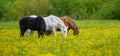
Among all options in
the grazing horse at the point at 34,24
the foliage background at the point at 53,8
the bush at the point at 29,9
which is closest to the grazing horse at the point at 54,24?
the grazing horse at the point at 34,24

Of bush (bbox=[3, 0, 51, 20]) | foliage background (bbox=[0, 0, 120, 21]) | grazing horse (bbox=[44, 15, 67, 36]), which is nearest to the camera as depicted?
grazing horse (bbox=[44, 15, 67, 36])

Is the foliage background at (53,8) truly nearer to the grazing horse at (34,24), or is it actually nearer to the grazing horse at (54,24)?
the grazing horse at (54,24)

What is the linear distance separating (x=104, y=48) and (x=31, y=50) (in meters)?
2.92

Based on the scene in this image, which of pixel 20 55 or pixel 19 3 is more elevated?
pixel 20 55

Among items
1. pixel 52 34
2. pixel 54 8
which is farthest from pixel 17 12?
pixel 52 34

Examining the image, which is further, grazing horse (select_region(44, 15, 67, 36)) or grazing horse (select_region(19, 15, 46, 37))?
grazing horse (select_region(44, 15, 67, 36))

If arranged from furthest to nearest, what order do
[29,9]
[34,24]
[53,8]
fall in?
[53,8], [29,9], [34,24]

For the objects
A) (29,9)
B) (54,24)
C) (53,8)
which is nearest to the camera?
(54,24)

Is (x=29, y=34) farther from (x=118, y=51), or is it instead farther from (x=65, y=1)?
(x=65, y=1)

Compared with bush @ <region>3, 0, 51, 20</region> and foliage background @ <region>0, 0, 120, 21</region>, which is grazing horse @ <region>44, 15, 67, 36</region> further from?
bush @ <region>3, 0, 51, 20</region>

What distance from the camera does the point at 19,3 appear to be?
109 meters

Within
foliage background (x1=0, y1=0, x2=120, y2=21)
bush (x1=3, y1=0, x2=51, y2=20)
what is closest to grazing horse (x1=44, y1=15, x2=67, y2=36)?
foliage background (x1=0, y1=0, x2=120, y2=21)

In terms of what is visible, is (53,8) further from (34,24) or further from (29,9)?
(34,24)

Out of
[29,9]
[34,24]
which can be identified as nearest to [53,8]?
[29,9]
